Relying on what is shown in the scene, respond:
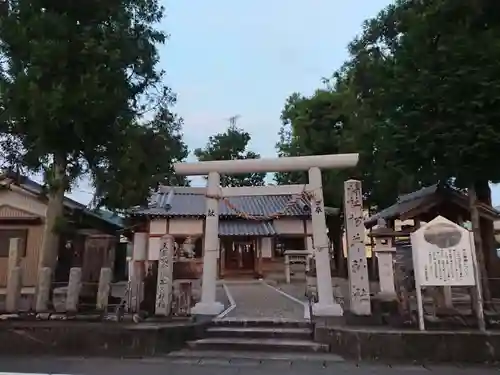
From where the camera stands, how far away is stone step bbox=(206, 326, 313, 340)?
314 inches

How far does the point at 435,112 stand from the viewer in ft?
36.6

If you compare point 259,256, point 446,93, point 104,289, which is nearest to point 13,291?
point 104,289

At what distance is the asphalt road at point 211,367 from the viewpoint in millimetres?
6109

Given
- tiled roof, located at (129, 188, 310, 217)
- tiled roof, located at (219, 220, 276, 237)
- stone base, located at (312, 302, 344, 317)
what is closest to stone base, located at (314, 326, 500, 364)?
stone base, located at (312, 302, 344, 317)

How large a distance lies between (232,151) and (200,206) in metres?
10.1

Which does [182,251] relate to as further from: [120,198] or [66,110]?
[66,110]

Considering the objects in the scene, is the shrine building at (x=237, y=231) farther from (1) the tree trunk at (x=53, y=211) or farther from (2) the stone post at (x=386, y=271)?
(2) the stone post at (x=386, y=271)

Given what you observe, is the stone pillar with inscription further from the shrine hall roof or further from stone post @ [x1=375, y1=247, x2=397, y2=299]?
the shrine hall roof

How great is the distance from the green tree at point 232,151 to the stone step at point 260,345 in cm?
2353

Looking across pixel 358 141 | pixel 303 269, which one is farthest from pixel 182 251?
pixel 358 141

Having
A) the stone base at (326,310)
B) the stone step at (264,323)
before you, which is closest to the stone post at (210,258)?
the stone step at (264,323)

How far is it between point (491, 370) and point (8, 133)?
11.0 metres

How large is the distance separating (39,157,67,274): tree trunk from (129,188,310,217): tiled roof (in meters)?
9.28

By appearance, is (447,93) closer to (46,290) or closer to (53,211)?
(53,211)
